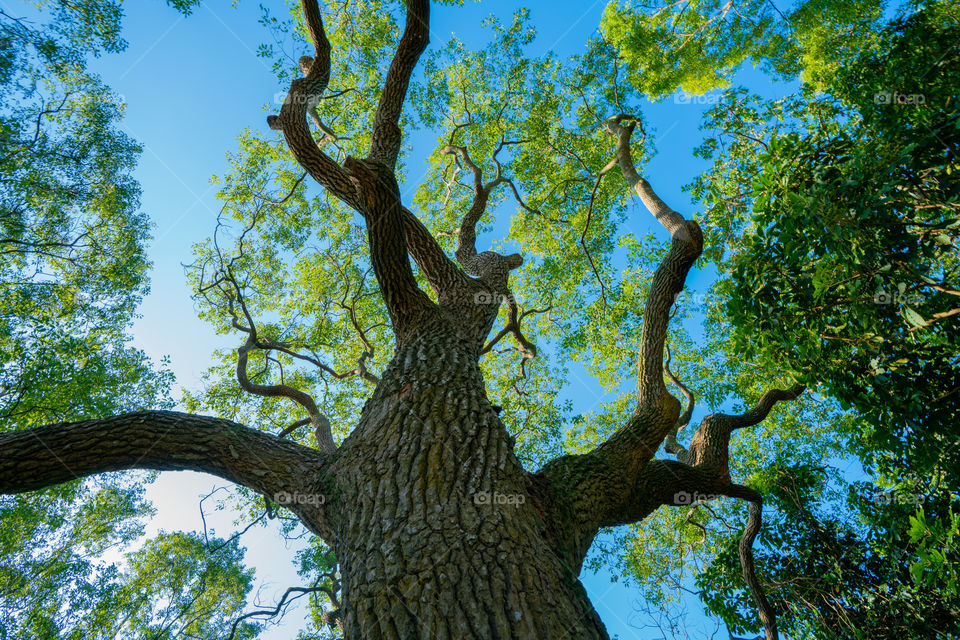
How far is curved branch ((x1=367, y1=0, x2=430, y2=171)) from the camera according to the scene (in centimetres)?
493

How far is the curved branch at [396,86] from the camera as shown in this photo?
4.93 metres

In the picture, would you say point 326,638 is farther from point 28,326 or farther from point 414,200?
point 414,200

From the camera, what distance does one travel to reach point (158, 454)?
2.79 metres

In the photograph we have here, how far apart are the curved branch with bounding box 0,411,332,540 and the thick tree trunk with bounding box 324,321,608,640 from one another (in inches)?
12.4

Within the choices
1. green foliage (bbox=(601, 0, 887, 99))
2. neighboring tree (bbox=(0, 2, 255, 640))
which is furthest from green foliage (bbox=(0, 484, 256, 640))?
green foliage (bbox=(601, 0, 887, 99))

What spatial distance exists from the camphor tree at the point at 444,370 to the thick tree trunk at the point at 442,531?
0.04ft

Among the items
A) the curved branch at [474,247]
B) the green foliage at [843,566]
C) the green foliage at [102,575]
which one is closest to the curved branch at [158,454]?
the curved branch at [474,247]

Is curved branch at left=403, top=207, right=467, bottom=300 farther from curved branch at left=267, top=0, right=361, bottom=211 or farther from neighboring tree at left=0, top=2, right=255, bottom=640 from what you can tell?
neighboring tree at left=0, top=2, right=255, bottom=640

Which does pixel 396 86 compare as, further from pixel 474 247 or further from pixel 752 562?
pixel 752 562

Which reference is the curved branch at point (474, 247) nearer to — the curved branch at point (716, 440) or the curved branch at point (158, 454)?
the curved branch at point (716, 440)

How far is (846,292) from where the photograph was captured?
3.18m

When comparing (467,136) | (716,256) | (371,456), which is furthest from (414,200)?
(371,456)

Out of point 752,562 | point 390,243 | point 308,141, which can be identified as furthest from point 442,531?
point 308,141

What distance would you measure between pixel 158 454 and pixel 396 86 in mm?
4674
